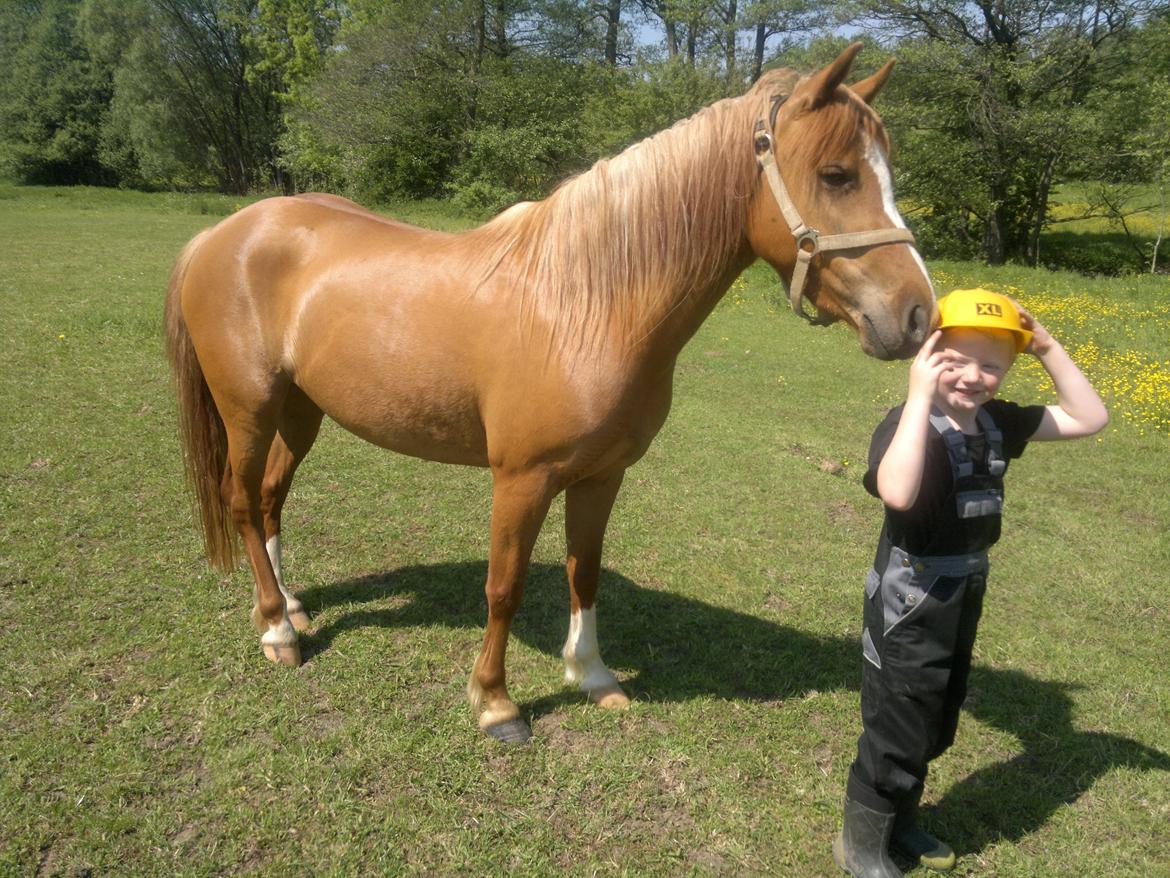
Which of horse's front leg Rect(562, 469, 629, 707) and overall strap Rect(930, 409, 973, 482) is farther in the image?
horse's front leg Rect(562, 469, 629, 707)

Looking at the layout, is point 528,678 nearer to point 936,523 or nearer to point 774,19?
point 936,523

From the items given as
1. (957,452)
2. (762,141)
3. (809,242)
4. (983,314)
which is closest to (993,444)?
(957,452)

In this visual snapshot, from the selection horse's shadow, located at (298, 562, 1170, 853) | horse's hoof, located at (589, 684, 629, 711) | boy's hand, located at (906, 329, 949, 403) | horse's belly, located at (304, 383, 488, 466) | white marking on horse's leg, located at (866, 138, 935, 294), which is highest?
white marking on horse's leg, located at (866, 138, 935, 294)

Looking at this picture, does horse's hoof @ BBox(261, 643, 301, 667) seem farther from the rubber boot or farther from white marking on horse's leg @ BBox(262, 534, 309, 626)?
the rubber boot

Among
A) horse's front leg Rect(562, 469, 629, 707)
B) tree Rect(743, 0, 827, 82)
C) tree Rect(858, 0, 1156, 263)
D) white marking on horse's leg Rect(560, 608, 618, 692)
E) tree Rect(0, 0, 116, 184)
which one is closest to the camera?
horse's front leg Rect(562, 469, 629, 707)

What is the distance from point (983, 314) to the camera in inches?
69.8

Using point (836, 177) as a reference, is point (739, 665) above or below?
below

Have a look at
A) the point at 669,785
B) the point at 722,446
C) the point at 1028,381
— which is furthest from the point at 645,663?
the point at 1028,381

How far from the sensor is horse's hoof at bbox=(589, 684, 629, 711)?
292cm

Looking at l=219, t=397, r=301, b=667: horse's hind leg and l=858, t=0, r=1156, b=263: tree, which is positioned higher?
l=858, t=0, r=1156, b=263: tree

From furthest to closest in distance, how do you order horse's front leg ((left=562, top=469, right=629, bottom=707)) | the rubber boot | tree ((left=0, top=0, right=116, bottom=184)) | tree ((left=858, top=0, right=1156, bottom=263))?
tree ((left=0, top=0, right=116, bottom=184)) < tree ((left=858, top=0, right=1156, bottom=263)) < horse's front leg ((left=562, top=469, right=629, bottom=707)) < the rubber boot

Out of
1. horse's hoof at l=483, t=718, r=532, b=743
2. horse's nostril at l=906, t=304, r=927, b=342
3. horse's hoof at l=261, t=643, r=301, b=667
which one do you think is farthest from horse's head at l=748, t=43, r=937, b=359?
horse's hoof at l=261, t=643, r=301, b=667

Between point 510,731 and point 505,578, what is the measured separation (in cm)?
61

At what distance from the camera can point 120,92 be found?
38.6 meters
